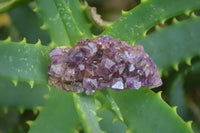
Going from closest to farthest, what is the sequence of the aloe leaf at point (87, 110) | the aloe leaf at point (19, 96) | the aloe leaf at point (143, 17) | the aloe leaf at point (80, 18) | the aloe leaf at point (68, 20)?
the aloe leaf at point (87, 110) → the aloe leaf at point (68, 20) → the aloe leaf at point (143, 17) → the aloe leaf at point (80, 18) → the aloe leaf at point (19, 96)

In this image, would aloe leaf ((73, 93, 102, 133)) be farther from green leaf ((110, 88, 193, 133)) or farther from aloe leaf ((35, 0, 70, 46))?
aloe leaf ((35, 0, 70, 46))

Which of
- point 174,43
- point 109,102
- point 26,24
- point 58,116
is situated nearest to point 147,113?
point 109,102

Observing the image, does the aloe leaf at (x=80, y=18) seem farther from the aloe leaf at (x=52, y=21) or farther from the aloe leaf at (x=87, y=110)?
the aloe leaf at (x=87, y=110)

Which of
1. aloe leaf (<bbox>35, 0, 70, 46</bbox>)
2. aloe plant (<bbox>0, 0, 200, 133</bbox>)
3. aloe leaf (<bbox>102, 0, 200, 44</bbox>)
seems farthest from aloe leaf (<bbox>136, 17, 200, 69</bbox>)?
aloe leaf (<bbox>35, 0, 70, 46</bbox>)

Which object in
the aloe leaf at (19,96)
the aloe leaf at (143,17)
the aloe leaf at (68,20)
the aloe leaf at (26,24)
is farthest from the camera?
the aloe leaf at (26,24)

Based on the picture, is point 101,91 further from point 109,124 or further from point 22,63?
point 109,124

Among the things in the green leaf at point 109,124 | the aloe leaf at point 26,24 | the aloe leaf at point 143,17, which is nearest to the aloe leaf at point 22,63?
the aloe leaf at point 143,17
